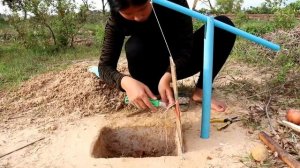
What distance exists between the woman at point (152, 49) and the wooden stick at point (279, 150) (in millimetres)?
596

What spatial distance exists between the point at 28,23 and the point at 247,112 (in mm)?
4618

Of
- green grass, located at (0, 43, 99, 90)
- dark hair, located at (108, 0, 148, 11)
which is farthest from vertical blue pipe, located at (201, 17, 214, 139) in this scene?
green grass, located at (0, 43, 99, 90)

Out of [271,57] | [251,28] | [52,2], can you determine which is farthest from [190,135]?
[251,28]

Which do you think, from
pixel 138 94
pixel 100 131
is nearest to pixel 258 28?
pixel 100 131

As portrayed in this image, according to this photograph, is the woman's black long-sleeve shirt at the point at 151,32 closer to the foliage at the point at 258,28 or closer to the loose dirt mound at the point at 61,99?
the loose dirt mound at the point at 61,99

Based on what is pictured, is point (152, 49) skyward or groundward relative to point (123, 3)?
groundward

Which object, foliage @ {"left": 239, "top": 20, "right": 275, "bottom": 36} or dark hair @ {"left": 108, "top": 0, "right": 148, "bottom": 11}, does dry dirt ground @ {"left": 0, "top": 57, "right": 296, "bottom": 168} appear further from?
foliage @ {"left": 239, "top": 20, "right": 275, "bottom": 36}

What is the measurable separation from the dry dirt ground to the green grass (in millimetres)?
613

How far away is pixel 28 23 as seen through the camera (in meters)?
6.60

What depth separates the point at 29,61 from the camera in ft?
18.1

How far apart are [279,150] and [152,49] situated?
4.15 ft

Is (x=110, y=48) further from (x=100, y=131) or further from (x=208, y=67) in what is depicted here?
(x=208, y=67)

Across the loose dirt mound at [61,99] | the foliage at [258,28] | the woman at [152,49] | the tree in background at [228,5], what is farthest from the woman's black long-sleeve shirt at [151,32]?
the tree in background at [228,5]

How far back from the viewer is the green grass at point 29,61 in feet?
15.1
